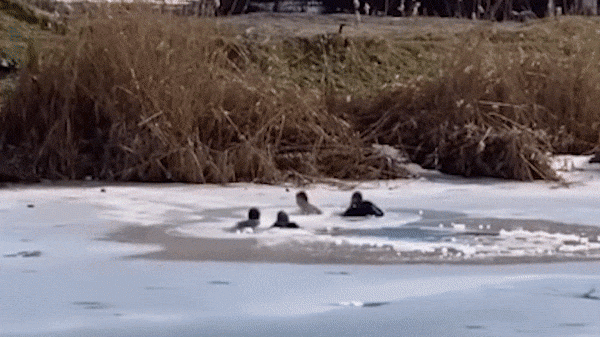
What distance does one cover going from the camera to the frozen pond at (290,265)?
9.64 feet

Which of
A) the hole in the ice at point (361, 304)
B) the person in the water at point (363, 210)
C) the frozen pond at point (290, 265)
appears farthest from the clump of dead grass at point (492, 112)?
the hole in the ice at point (361, 304)

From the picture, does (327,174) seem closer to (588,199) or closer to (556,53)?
(588,199)

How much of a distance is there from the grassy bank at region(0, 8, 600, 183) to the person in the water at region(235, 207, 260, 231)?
4.87ft

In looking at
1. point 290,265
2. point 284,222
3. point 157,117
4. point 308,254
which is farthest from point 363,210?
point 157,117

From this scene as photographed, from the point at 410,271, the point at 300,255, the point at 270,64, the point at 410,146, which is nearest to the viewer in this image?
the point at 410,271

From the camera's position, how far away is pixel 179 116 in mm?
6230

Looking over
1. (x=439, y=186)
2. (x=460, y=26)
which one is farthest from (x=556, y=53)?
(x=439, y=186)

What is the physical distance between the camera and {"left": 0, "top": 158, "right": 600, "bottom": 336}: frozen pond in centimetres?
294

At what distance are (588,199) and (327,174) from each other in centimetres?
143

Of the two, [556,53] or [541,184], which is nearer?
[541,184]

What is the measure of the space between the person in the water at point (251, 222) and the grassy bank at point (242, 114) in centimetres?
149

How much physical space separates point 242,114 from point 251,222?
1995 millimetres

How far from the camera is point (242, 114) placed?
6.50 meters

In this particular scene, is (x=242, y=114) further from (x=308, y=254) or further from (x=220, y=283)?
(x=220, y=283)
